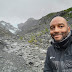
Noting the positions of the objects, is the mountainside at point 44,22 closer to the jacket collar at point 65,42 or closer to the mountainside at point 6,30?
Answer: the mountainside at point 6,30

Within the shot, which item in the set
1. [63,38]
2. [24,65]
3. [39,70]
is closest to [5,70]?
[24,65]

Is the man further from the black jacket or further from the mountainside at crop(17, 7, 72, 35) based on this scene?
the mountainside at crop(17, 7, 72, 35)

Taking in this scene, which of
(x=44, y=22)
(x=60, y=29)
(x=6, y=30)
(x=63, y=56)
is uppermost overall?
(x=44, y=22)

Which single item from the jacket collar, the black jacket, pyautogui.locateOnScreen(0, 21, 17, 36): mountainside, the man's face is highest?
pyautogui.locateOnScreen(0, 21, 17, 36): mountainside

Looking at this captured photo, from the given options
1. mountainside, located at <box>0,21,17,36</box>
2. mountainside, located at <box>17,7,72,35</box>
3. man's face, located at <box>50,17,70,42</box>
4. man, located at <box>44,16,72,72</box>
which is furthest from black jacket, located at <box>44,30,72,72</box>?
mountainside, located at <box>17,7,72,35</box>

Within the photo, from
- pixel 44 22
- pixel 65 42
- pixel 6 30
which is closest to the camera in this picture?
pixel 65 42

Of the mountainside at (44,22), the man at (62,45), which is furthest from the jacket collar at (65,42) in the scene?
the mountainside at (44,22)

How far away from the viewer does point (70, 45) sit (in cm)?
210

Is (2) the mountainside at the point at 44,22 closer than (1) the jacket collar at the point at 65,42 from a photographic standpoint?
No

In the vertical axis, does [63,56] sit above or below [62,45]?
below

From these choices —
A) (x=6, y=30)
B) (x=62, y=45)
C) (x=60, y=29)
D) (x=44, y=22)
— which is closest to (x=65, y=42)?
(x=62, y=45)

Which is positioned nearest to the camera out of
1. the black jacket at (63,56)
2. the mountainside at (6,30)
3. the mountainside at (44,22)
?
the black jacket at (63,56)

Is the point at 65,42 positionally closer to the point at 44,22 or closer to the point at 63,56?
the point at 63,56

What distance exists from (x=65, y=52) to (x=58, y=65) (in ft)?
0.98
